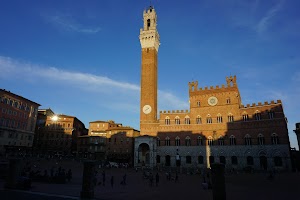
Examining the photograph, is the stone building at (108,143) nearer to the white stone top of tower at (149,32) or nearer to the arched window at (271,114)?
the white stone top of tower at (149,32)

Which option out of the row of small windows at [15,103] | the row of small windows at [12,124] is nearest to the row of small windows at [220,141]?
the row of small windows at [12,124]

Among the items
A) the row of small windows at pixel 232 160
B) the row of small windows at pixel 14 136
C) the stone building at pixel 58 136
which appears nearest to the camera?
the row of small windows at pixel 232 160

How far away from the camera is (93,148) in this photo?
62.3 m

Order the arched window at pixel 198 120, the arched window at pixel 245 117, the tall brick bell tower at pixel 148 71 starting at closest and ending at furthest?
1. the arched window at pixel 245 117
2. the arched window at pixel 198 120
3. the tall brick bell tower at pixel 148 71

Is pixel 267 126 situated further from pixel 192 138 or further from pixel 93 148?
pixel 93 148

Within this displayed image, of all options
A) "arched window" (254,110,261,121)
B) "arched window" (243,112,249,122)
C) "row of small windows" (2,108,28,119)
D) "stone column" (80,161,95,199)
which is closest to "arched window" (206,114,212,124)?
"arched window" (243,112,249,122)

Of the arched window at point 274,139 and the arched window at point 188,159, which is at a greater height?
the arched window at point 274,139

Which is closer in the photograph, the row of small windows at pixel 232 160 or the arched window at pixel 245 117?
the row of small windows at pixel 232 160

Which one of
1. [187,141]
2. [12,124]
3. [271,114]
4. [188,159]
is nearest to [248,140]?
[271,114]

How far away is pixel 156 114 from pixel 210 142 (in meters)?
15.0

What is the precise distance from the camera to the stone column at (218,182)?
11.9 metres

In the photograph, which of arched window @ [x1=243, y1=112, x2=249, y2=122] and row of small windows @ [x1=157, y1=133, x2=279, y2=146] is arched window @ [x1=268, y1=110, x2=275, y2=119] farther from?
arched window @ [x1=243, y1=112, x2=249, y2=122]

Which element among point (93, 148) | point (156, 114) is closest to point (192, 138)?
point (156, 114)

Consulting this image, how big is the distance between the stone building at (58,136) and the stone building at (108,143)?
312 cm
